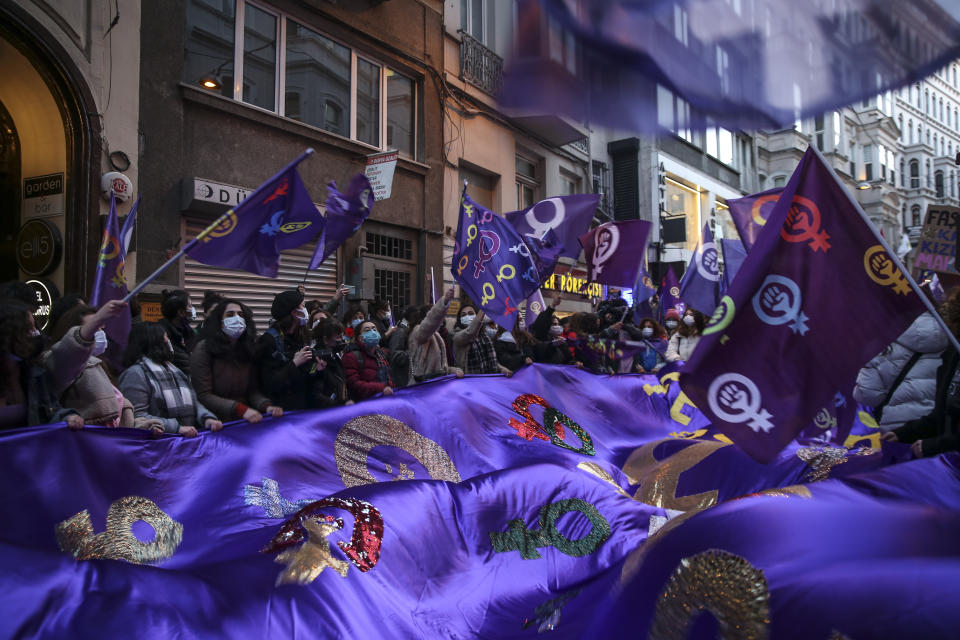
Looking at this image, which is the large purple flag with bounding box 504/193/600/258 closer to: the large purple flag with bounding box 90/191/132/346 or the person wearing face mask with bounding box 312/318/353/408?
the person wearing face mask with bounding box 312/318/353/408

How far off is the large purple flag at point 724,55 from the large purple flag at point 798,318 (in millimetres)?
1078

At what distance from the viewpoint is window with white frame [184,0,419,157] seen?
403 inches

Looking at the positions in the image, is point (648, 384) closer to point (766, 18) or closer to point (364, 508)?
point (766, 18)

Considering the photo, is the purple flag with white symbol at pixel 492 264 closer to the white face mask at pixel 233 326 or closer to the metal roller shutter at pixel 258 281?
the white face mask at pixel 233 326

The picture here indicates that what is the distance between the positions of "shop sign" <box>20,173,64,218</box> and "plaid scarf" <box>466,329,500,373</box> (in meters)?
5.22

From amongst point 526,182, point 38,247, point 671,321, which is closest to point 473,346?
point 671,321

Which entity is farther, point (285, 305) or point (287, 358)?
point (285, 305)

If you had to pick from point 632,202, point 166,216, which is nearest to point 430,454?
point 166,216

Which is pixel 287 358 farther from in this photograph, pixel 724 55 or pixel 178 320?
pixel 724 55

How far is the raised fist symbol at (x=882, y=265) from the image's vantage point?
294 centimetres

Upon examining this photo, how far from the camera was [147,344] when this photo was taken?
175 inches

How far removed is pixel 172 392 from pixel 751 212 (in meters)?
6.08

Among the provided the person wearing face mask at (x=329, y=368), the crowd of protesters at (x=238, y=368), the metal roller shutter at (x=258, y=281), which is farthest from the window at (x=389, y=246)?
the person wearing face mask at (x=329, y=368)

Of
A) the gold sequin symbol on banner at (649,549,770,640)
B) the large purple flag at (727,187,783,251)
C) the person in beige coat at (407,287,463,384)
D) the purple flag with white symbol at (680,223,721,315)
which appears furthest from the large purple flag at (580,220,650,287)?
the gold sequin symbol on banner at (649,549,770,640)
